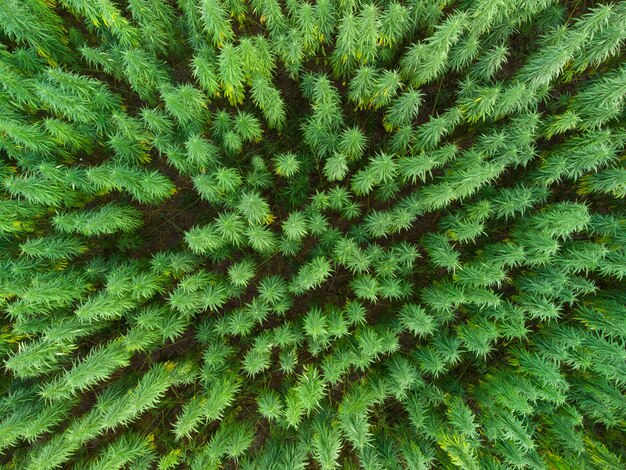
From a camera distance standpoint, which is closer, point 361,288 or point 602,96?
point 602,96

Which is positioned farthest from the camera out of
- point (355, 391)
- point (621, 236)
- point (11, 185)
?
point (355, 391)

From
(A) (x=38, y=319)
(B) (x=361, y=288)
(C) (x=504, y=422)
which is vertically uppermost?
(A) (x=38, y=319)

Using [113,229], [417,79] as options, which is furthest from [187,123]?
[417,79]

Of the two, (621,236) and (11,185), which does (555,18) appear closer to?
(621,236)

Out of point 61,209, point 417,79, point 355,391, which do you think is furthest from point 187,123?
point 355,391

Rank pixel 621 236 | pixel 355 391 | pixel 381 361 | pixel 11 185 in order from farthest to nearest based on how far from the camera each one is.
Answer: pixel 381 361, pixel 355 391, pixel 621 236, pixel 11 185

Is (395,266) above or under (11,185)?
under

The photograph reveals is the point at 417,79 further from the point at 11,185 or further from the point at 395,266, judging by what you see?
the point at 11,185
